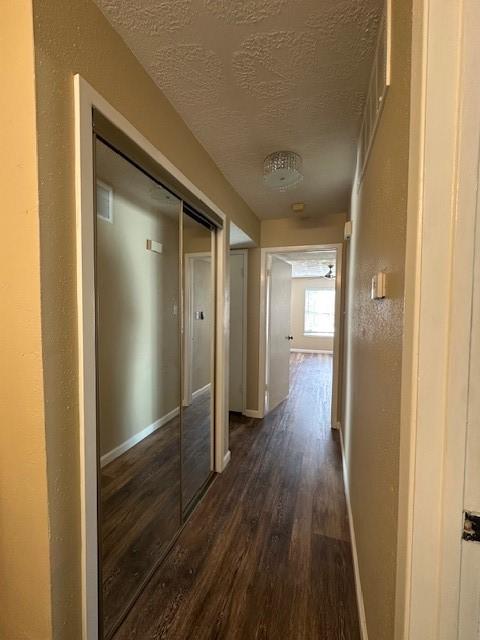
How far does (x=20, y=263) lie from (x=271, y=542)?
193 cm

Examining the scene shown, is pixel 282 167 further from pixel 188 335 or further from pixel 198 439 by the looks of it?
pixel 198 439

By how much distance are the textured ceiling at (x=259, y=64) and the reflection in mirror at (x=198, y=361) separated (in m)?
0.75

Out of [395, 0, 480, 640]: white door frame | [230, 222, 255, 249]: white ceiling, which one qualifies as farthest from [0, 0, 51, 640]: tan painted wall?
[230, 222, 255, 249]: white ceiling

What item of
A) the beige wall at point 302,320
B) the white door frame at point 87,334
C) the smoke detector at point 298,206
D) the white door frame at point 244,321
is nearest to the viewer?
the white door frame at point 87,334

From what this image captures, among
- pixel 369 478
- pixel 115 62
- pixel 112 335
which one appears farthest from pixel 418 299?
pixel 112 335

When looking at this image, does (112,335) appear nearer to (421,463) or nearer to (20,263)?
(20,263)

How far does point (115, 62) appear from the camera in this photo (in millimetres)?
1081

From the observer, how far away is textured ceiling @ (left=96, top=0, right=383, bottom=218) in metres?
1.01

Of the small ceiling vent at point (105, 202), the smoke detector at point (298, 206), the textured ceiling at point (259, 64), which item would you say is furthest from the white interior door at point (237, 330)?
the small ceiling vent at point (105, 202)

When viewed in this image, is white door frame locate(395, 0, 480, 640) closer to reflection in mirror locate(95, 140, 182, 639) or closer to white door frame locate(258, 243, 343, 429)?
reflection in mirror locate(95, 140, 182, 639)

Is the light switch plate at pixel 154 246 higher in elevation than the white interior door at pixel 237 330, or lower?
higher

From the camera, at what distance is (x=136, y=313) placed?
6.15 feet

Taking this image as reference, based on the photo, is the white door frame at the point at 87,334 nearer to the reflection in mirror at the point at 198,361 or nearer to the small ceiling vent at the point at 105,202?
the small ceiling vent at the point at 105,202

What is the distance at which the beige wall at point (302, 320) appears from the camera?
29.0 ft
